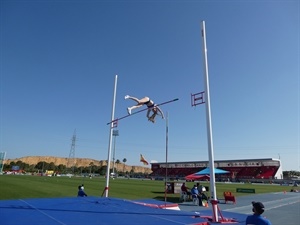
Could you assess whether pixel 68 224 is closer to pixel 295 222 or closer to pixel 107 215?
pixel 107 215

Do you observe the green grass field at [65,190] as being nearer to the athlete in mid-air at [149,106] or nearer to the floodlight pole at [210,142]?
the athlete in mid-air at [149,106]

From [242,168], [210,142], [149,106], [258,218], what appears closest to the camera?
[258,218]

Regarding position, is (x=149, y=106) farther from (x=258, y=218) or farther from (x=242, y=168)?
(x=242, y=168)

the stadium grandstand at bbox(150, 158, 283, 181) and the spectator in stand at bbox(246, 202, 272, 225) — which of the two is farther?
the stadium grandstand at bbox(150, 158, 283, 181)

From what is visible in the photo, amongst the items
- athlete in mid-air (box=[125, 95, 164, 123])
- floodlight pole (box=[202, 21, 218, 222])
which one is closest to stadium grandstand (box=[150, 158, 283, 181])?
athlete in mid-air (box=[125, 95, 164, 123])

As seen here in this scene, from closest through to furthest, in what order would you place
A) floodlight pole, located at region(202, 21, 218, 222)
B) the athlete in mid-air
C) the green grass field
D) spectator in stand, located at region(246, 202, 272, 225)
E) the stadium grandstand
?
spectator in stand, located at region(246, 202, 272, 225) → floodlight pole, located at region(202, 21, 218, 222) → the athlete in mid-air → the green grass field → the stadium grandstand

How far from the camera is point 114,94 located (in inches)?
464

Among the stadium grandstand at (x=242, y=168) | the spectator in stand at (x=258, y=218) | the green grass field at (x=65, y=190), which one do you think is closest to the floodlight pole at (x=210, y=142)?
the spectator in stand at (x=258, y=218)

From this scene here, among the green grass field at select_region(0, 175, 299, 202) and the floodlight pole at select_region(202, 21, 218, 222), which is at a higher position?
the floodlight pole at select_region(202, 21, 218, 222)

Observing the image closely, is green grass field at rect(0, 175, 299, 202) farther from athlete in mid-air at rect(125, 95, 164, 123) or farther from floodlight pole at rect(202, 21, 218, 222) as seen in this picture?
floodlight pole at rect(202, 21, 218, 222)

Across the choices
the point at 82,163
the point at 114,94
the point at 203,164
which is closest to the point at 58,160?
the point at 82,163

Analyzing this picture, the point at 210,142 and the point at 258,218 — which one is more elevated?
the point at 210,142

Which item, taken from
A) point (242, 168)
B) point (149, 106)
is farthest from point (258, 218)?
point (242, 168)

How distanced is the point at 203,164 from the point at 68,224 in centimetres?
7682
